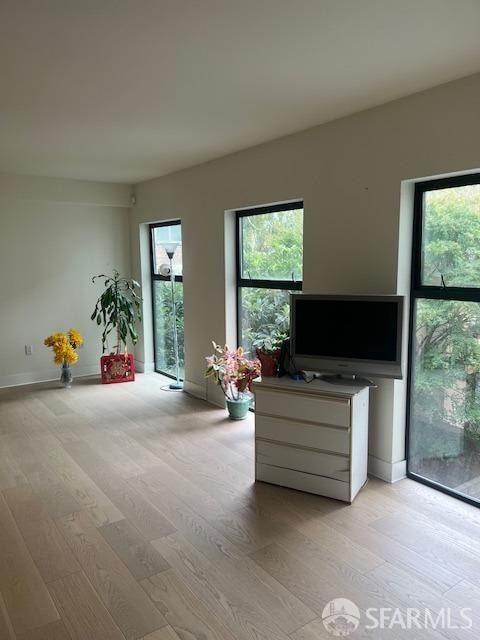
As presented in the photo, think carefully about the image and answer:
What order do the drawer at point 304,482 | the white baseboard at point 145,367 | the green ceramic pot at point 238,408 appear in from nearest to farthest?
1. the drawer at point 304,482
2. the green ceramic pot at point 238,408
3. the white baseboard at point 145,367

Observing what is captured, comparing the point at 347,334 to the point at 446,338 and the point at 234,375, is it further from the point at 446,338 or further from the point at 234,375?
the point at 234,375

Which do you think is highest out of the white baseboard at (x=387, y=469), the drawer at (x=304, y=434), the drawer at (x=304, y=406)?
the drawer at (x=304, y=406)

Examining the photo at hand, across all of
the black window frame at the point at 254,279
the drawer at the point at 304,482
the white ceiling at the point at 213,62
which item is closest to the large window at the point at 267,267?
the black window frame at the point at 254,279

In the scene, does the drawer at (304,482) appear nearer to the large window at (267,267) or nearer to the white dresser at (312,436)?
the white dresser at (312,436)

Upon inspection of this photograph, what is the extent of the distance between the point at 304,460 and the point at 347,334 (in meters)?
0.85

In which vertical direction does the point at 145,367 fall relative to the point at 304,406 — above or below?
below

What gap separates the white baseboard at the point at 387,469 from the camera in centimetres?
312

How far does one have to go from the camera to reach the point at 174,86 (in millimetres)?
2598

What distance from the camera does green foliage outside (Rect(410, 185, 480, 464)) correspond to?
2.75m

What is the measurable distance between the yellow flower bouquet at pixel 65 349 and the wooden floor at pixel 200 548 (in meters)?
1.75

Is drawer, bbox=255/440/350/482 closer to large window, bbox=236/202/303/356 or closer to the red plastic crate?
large window, bbox=236/202/303/356

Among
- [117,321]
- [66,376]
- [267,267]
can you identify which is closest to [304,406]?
[267,267]

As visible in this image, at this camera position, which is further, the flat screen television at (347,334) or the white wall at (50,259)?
the white wall at (50,259)

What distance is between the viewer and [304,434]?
2941 mm
